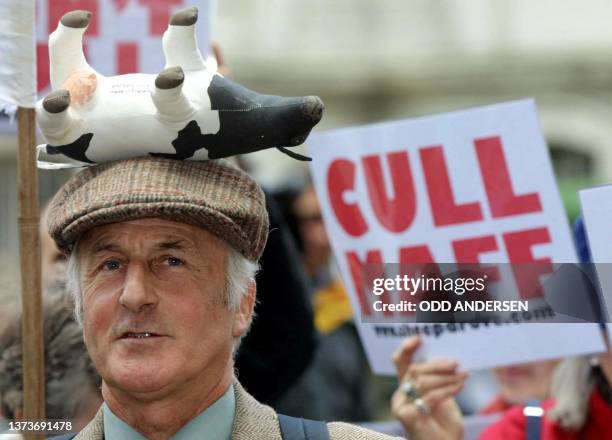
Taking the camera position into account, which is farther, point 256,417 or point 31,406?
point 31,406

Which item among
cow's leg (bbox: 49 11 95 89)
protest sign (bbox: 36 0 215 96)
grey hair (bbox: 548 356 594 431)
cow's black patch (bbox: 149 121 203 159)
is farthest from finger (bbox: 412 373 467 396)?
cow's leg (bbox: 49 11 95 89)

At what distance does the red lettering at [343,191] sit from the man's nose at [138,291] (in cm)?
163

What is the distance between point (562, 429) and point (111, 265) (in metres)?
1.76

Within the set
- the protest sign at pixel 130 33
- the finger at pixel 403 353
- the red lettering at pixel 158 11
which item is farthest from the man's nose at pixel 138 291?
the red lettering at pixel 158 11

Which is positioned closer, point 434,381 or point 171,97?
point 171,97

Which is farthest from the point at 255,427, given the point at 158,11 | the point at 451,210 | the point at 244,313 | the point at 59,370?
the point at 158,11

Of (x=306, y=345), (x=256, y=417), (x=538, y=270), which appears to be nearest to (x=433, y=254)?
(x=538, y=270)

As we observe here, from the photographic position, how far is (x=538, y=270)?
3744 mm

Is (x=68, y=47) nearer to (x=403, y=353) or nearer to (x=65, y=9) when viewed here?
(x=65, y=9)

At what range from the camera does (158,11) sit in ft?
14.6

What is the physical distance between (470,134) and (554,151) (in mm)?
20129

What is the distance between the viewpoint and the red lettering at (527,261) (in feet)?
12.0

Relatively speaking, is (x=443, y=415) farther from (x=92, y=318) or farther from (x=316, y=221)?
(x=316, y=221)

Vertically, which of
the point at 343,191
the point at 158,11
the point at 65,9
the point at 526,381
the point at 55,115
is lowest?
the point at 526,381
